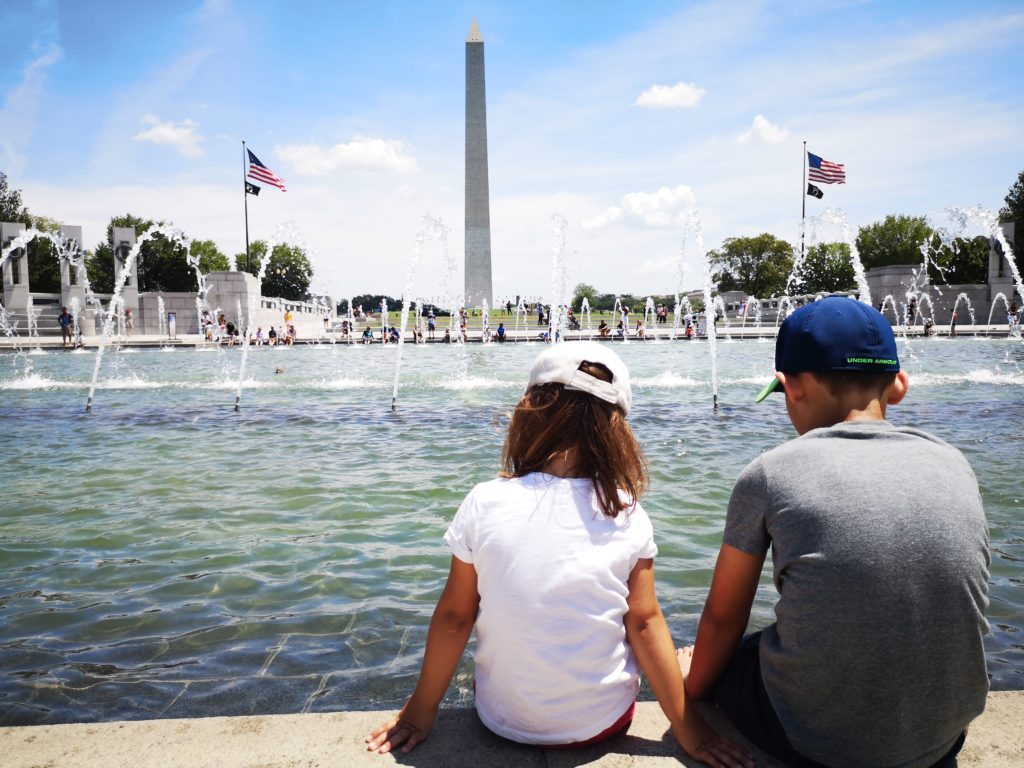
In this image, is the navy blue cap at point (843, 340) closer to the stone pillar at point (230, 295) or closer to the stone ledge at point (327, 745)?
the stone ledge at point (327, 745)

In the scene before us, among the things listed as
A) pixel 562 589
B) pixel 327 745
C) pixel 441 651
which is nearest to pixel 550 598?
pixel 562 589

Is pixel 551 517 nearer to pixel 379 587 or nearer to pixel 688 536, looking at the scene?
pixel 379 587

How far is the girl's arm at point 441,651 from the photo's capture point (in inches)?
93.0

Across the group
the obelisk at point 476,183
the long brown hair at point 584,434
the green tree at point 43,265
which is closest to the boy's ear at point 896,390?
the long brown hair at point 584,434

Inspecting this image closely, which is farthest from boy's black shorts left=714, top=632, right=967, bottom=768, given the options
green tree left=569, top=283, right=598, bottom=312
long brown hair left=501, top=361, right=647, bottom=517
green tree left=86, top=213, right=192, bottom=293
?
green tree left=569, top=283, right=598, bottom=312

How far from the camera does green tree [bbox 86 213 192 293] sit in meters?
79.6

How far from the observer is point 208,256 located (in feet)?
303

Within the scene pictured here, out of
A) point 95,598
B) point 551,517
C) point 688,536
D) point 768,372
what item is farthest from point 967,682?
point 768,372

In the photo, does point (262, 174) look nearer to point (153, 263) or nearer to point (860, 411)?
point (860, 411)

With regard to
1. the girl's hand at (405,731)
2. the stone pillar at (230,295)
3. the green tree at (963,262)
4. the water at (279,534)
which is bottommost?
the water at (279,534)

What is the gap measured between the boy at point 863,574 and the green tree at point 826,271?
9093 centimetres

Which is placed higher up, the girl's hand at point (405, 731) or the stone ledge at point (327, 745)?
the girl's hand at point (405, 731)

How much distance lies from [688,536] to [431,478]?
296 centimetres

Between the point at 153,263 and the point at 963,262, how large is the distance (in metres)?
75.7
